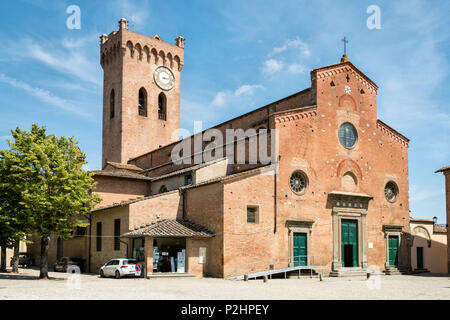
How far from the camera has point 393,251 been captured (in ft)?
117

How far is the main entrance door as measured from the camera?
33.4 metres

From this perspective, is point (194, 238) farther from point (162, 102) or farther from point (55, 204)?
point (162, 102)

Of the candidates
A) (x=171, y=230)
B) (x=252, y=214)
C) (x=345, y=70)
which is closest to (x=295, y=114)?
(x=345, y=70)

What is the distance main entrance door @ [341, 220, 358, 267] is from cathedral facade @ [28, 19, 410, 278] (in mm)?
70

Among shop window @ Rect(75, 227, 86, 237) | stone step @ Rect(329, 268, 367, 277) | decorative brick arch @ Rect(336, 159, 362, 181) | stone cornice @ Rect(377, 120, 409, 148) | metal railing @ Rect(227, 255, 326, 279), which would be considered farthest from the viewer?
shop window @ Rect(75, 227, 86, 237)

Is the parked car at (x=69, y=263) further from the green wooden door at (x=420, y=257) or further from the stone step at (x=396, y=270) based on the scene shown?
the green wooden door at (x=420, y=257)

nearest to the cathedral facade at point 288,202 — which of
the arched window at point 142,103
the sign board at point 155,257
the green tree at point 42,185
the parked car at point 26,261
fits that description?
the sign board at point 155,257

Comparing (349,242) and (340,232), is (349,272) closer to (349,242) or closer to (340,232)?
(349,242)

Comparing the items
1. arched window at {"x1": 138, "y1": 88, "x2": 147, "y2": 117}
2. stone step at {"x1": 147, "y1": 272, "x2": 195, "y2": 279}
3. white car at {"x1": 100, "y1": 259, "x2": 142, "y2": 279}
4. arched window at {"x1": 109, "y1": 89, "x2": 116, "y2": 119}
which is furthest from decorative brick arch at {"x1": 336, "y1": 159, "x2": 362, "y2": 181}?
arched window at {"x1": 109, "y1": 89, "x2": 116, "y2": 119}

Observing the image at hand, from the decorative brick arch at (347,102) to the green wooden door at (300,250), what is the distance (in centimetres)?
987

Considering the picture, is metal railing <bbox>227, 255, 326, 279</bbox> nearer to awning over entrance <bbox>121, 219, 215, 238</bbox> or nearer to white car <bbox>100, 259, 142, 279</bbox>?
awning over entrance <bbox>121, 219, 215, 238</bbox>

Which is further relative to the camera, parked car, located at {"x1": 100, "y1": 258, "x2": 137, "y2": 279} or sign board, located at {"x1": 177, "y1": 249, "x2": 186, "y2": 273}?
sign board, located at {"x1": 177, "y1": 249, "x2": 186, "y2": 273}

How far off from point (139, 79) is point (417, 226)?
31.8m
